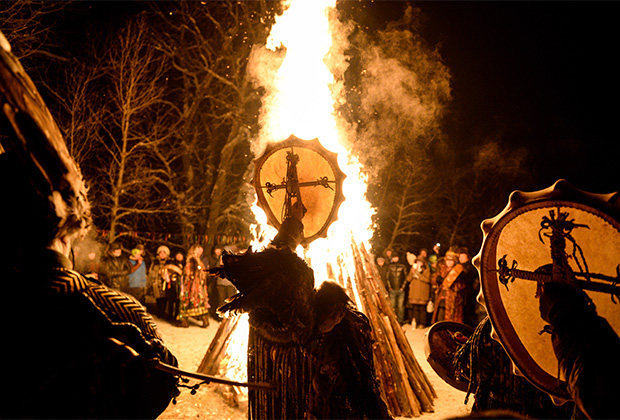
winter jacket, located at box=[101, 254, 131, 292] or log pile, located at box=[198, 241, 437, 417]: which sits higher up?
winter jacket, located at box=[101, 254, 131, 292]

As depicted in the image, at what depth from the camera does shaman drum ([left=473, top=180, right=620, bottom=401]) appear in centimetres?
214

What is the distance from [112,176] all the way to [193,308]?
5.26m

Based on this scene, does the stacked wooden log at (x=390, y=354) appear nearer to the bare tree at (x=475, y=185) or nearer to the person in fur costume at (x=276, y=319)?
the person in fur costume at (x=276, y=319)

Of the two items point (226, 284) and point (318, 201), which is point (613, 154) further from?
point (318, 201)

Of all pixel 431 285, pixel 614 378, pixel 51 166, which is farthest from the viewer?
pixel 431 285

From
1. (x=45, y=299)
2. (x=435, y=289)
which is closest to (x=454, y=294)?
(x=435, y=289)

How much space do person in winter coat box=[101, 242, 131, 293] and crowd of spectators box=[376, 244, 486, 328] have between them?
7066mm

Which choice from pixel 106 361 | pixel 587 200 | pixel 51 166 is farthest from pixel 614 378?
pixel 51 166

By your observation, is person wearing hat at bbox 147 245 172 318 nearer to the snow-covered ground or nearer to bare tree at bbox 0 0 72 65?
the snow-covered ground

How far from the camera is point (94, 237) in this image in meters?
11.6

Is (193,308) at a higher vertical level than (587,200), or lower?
lower

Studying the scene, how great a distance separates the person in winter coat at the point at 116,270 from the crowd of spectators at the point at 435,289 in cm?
707

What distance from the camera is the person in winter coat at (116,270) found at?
393 inches

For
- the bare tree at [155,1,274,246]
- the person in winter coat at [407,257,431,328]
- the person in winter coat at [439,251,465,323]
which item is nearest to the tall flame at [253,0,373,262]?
the person in winter coat at [439,251,465,323]
